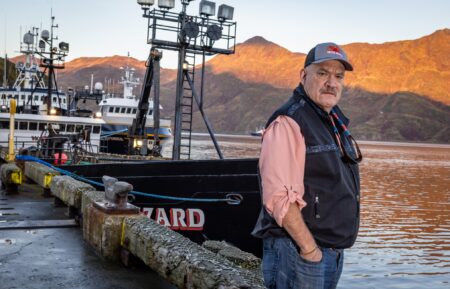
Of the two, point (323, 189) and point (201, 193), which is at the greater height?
point (323, 189)

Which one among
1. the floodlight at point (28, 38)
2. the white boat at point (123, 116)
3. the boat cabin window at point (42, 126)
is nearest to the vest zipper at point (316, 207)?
the boat cabin window at point (42, 126)

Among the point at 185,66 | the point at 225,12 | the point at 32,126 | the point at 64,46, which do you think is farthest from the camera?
the point at 64,46

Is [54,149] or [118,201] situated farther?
[54,149]

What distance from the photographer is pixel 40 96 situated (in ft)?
105

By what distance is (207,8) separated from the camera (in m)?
17.1

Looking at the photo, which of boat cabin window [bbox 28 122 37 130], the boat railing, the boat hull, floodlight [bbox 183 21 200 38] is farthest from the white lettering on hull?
boat cabin window [bbox 28 122 37 130]

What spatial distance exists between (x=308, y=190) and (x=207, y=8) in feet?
49.2

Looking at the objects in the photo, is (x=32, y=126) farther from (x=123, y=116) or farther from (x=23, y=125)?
(x=123, y=116)

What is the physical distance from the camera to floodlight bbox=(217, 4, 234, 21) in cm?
1716

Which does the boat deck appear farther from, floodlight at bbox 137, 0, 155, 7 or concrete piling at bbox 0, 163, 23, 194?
floodlight at bbox 137, 0, 155, 7

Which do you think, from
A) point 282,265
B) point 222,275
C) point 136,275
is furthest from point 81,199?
point 282,265

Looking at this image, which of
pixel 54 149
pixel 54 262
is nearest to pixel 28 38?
pixel 54 149

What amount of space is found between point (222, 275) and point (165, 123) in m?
37.1

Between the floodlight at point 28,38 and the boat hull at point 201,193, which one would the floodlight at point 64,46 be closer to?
the floodlight at point 28,38
